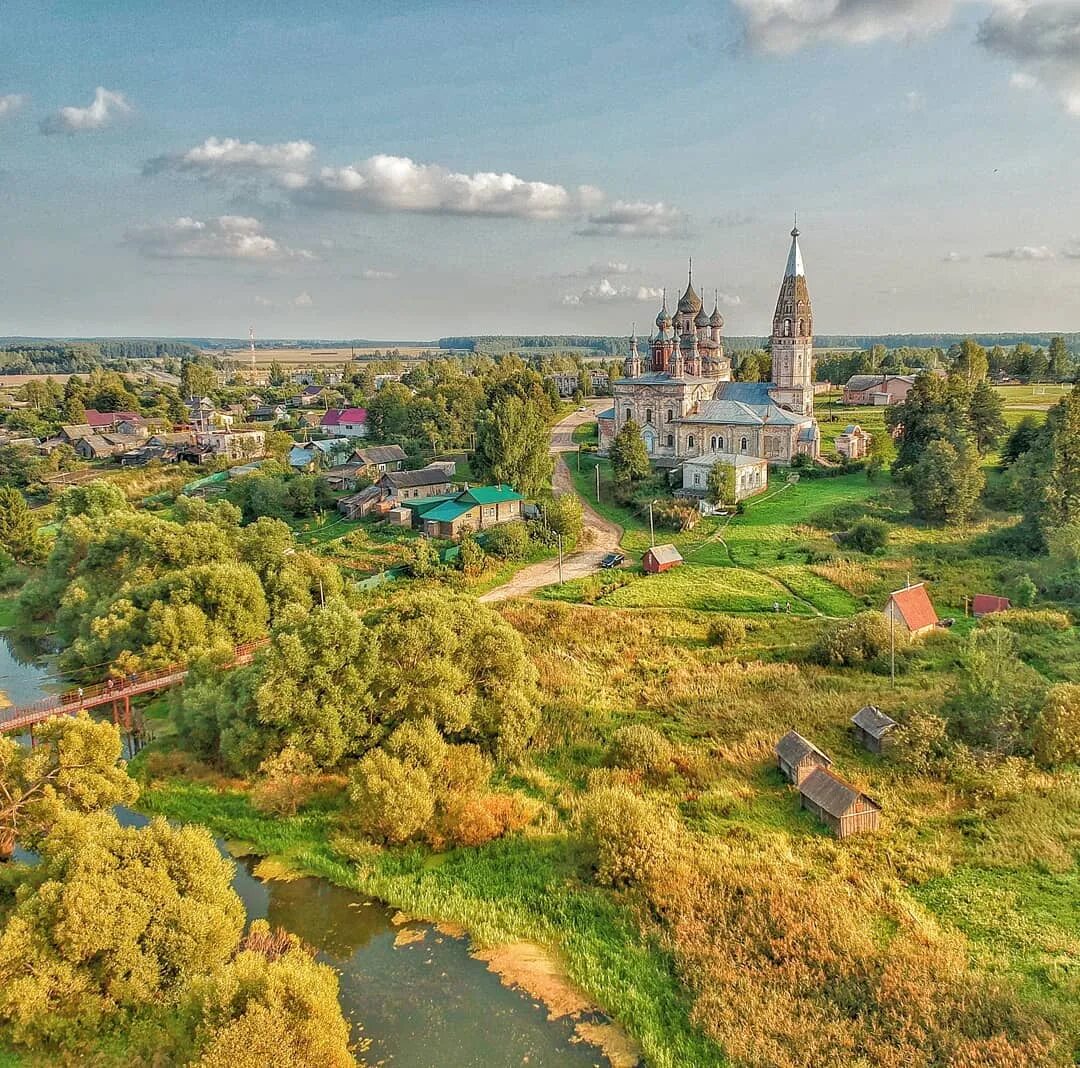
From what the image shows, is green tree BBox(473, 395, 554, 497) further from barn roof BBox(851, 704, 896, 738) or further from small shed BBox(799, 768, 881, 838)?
small shed BBox(799, 768, 881, 838)

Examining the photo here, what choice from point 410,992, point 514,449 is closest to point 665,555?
point 514,449

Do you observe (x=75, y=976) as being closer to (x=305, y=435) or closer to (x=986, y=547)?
(x=986, y=547)

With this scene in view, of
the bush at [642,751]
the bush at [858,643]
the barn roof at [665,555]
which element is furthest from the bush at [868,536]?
the bush at [642,751]

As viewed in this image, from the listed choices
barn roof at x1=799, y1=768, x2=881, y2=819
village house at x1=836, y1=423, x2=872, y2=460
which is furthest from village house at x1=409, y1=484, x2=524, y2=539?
barn roof at x1=799, y1=768, x2=881, y2=819

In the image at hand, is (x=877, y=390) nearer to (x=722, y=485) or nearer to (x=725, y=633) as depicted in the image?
(x=722, y=485)

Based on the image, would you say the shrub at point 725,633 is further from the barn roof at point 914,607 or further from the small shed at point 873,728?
the small shed at point 873,728

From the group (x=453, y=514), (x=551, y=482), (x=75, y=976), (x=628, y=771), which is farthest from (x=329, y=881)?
(x=551, y=482)
